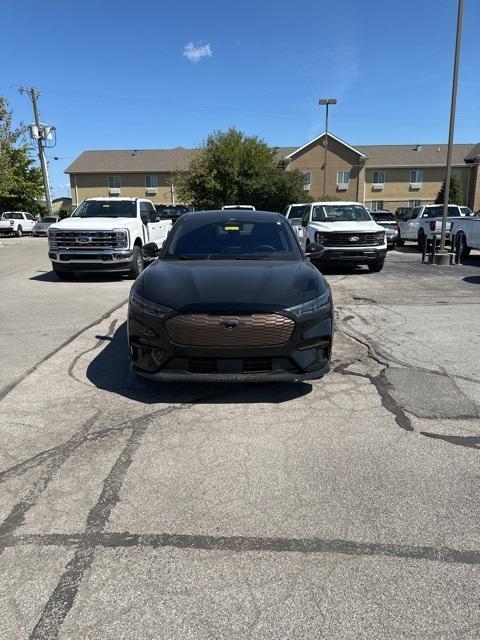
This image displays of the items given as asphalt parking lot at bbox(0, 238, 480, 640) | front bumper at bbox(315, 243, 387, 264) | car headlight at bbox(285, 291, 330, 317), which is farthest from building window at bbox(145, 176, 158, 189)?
car headlight at bbox(285, 291, 330, 317)

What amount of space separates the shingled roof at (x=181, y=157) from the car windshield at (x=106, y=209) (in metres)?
45.0

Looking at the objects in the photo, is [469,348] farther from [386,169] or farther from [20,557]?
[386,169]

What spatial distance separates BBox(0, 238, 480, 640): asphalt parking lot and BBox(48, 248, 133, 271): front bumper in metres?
6.03

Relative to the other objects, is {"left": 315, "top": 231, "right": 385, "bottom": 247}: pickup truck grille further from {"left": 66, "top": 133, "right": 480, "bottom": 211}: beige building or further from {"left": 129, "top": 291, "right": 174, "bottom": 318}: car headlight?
{"left": 66, "top": 133, "right": 480, "bottom": 211}: beige building

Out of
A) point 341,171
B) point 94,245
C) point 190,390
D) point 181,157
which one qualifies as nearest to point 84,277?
point 94,245

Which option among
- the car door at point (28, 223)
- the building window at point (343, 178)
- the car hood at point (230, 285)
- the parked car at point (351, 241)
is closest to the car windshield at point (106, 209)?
the parked car at point (351, 241)

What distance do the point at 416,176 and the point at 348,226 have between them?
48196 mm

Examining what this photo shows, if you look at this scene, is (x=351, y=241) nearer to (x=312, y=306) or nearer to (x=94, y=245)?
(x=94, y=245)

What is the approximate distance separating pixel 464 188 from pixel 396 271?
4816 centimetres

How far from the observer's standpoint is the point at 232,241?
577cm

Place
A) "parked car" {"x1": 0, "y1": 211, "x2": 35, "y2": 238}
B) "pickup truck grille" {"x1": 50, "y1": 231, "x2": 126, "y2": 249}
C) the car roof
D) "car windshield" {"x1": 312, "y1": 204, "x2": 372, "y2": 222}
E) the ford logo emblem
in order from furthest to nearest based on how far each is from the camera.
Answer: "parked car" {"x1": 0, "y1": 211, "x2": 35, "y2": 238}, "car windshield" {"x1": 312, "y1": 204, "x2": 372, "y2": 222}, "pickup truck grille" {"x1": 50, "y1": 231, "x2": 126, "y2": 249}, the car roof, the ford logo emblem

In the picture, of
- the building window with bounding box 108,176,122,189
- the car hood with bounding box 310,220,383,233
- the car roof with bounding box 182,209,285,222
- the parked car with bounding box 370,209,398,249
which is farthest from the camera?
the building window with bounding box 108,176,122,189

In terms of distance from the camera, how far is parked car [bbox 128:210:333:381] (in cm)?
408

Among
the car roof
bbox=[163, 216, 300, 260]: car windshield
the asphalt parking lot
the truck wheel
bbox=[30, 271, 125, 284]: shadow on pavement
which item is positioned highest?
the car roof
